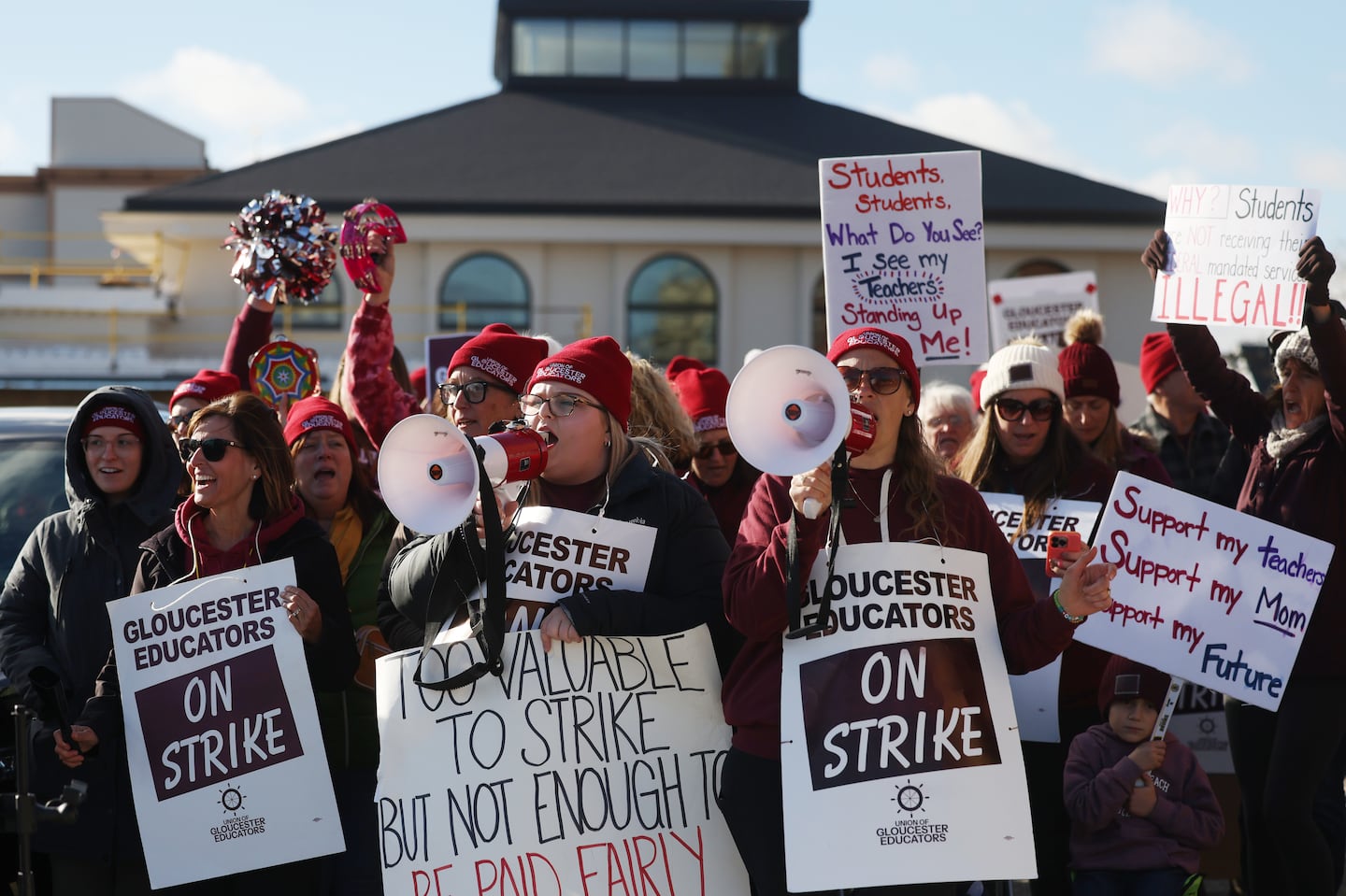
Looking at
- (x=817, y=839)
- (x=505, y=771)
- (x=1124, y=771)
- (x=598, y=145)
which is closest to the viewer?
(x=817, y=839)

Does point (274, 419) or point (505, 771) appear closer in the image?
point (505, 771)

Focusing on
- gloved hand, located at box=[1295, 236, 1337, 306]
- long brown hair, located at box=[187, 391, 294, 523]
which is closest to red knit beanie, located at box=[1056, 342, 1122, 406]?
gloved hand, located at box=[1295, 236, 1337, 306]

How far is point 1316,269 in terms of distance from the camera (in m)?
4.88

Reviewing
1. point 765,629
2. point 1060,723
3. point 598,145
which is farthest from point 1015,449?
point 598,145

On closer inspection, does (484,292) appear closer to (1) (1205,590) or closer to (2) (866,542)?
(1) (1205,590)

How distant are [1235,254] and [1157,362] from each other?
199 centimetres

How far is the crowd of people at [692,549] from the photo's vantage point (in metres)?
3.85

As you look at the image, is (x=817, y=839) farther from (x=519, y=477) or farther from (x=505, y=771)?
(x=519, y=477)

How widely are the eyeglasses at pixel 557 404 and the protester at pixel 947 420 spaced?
9.00 ft

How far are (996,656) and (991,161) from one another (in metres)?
22.7

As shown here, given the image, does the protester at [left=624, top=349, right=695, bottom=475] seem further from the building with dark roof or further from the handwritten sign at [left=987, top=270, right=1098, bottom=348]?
the building with dark roof

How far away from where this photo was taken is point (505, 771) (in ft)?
12.9

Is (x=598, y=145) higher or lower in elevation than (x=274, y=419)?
higher

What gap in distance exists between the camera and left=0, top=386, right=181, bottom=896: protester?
447 cm
